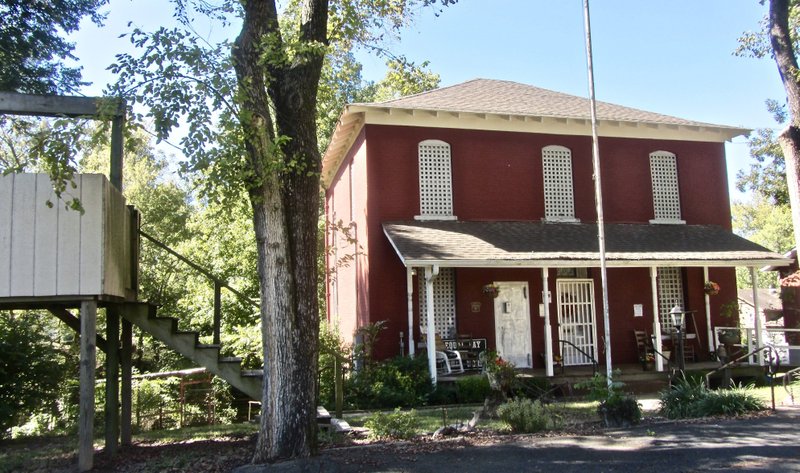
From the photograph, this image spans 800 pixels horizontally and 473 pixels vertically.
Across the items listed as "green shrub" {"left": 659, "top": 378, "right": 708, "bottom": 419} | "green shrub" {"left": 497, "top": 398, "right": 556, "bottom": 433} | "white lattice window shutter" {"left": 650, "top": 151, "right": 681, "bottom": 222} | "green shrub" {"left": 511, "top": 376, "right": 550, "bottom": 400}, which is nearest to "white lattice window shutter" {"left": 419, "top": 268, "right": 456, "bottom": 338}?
"green shrub" {"left": 511, "top": 376, "right": 550, "bottom": 400}

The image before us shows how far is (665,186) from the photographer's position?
18500mm

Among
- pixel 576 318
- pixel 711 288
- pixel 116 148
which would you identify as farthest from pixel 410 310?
pixel 711 288

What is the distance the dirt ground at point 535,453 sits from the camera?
762 cm

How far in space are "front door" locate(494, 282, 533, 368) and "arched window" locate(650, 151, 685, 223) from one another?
496cm

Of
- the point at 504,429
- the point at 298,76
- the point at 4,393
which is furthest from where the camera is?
the point at 4,393

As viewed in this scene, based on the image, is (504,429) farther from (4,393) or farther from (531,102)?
(531,102)

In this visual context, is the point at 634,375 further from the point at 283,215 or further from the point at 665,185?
the point at 283,215

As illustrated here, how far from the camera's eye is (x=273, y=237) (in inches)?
322

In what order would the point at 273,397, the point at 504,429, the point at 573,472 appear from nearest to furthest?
the point at 573,472
the point at 273,397
the point at 504,429

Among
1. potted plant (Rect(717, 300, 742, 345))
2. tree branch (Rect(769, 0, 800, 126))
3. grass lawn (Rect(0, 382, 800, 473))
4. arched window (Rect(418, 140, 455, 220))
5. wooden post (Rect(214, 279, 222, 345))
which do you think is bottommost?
grass lawn (Rect(0, 382, 800, 473))

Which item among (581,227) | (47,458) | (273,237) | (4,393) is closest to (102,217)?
(273,237)

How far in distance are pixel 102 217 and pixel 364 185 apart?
8.64m

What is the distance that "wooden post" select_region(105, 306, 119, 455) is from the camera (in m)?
9.35

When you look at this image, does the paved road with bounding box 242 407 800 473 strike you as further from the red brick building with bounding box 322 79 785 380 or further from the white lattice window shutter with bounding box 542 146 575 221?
the white lattice window shutter with bounding box 542 146 575 221
